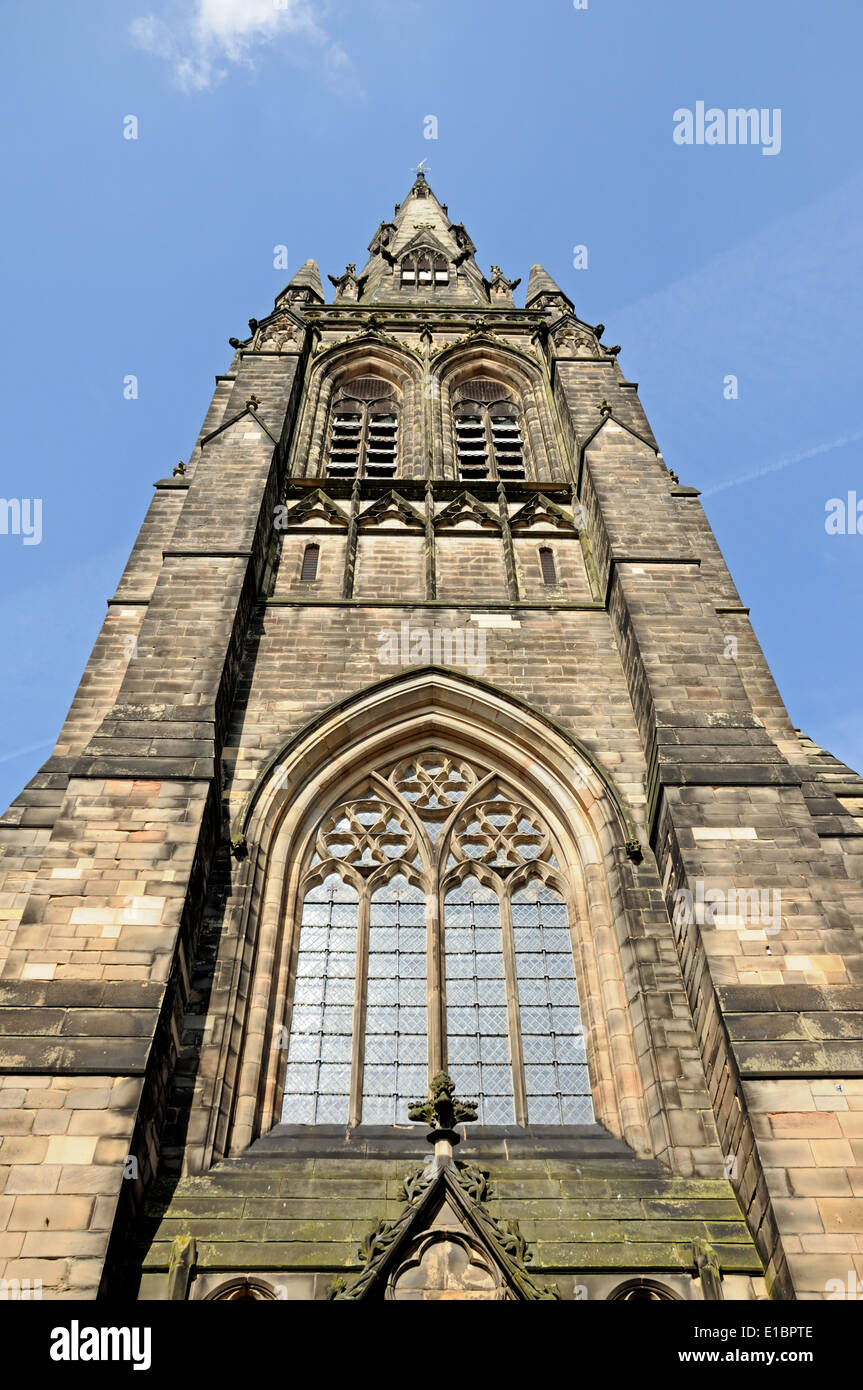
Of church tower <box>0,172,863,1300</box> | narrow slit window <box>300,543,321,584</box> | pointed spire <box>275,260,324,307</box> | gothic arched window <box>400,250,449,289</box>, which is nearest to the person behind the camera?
church tower <box>0,172,863,1300</box>

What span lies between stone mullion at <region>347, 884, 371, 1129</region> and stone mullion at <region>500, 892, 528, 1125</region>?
1094 millimetres

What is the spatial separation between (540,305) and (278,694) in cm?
1334

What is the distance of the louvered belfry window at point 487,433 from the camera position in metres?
17.2

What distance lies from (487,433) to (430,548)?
4910 mm

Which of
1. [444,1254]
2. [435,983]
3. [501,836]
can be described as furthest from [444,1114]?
[501,836]

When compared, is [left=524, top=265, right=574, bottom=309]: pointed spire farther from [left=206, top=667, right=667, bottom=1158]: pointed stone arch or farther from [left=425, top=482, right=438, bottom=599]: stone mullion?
[left=206, top=667, right=667, bottom=1158]: pointed stone arch

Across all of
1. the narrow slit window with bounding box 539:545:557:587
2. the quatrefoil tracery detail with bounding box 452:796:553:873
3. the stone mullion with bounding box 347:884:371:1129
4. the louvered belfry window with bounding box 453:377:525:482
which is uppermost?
the louvered belfry window with bounding box 453:377:525:482

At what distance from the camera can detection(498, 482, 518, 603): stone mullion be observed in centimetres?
1349

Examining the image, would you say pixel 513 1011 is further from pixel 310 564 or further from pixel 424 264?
pixel 424 264

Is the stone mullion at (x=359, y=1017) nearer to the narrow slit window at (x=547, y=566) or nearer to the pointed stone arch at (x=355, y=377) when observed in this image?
the narrow slit window at (x=547, y=566)

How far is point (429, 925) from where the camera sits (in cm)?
981

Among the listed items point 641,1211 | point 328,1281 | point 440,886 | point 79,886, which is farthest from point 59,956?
point 641,1211

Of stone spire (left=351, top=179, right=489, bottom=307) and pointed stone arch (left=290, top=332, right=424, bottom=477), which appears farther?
stone spire (left=351, top=179, right=489, bottom=307)

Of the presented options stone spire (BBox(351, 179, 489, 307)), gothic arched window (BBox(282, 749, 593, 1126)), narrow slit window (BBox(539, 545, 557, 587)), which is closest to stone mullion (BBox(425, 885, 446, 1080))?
gothic arched window (BBox(282, 749, 593, 1126))
